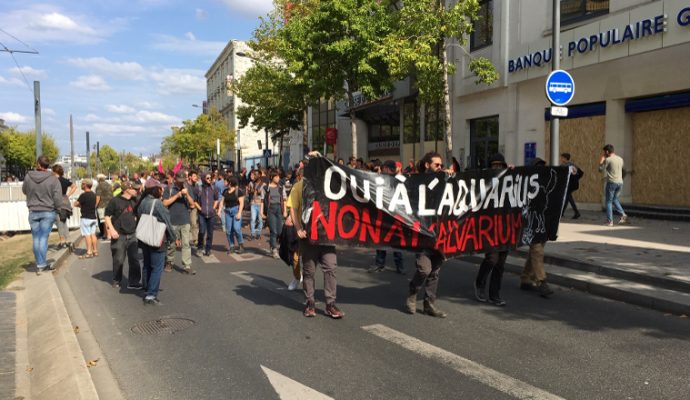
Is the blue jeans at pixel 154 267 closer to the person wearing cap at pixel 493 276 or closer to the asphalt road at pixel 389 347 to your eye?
the asphalt road at pixel 389 347

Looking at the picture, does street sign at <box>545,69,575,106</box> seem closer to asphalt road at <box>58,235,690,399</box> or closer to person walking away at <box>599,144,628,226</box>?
person walking away at <box>599,144,628,226</box>

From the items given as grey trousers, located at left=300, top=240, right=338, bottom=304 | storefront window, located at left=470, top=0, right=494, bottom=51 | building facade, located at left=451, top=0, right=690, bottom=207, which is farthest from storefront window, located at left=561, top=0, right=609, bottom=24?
grey trousers, located at left=300, top=240, right=338, bottom=304

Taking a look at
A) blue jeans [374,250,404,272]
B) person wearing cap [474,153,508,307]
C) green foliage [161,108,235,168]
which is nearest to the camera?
person wearing cap [474,153,508,307]

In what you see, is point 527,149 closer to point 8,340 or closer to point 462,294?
point 462,294

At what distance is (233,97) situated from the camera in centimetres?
6900

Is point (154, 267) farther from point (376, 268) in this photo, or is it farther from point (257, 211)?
point (257, 211)

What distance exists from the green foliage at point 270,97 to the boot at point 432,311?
63.1 ft

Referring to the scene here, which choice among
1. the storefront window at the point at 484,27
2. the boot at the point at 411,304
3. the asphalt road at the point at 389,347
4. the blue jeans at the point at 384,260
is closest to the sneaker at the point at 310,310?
the asphalt road at the point at 389,347

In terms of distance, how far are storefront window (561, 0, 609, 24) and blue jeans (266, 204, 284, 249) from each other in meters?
11.3

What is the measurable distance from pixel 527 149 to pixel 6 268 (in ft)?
50.7

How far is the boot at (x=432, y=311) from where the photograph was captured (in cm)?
609

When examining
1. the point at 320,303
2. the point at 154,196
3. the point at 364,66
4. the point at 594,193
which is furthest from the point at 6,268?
the point at 594,193

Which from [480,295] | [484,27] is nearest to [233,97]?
[484,27]

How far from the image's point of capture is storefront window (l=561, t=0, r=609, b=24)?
605 inches
